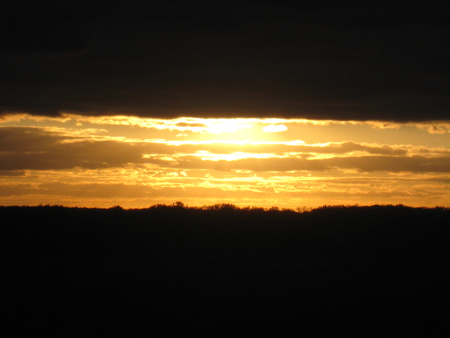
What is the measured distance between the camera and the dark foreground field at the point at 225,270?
11.1 m

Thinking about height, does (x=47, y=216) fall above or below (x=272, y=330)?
above

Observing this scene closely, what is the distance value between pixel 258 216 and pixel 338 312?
1226 cm

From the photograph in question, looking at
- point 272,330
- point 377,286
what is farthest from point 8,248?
point 377,286

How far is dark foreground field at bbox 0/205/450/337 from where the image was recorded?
11.1m

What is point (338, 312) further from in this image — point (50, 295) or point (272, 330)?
point (50, 295)

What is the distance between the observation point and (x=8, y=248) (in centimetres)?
1906

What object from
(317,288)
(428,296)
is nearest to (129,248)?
(317,288)

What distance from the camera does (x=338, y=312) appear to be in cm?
1182

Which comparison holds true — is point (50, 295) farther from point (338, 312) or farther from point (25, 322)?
point (338, 312)

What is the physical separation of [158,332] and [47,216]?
46.9 ft

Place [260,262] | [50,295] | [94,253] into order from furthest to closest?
[94,253], [260,262], [50,295]

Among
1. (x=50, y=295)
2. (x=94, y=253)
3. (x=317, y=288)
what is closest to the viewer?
(x=50, y=295)

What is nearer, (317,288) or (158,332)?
(158,332)

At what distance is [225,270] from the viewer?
16.3m
